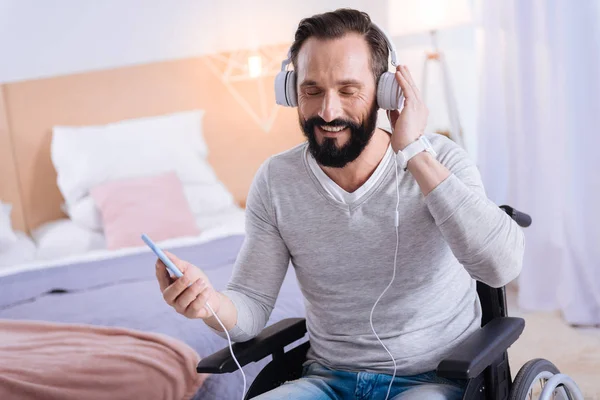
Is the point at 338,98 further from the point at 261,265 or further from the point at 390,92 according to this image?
the point at 261,265

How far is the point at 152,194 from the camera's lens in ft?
10.5

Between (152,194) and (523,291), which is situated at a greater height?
(152,194)

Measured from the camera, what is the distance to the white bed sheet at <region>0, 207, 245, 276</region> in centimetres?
277

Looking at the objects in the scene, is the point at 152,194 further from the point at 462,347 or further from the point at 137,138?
the point at 462,347

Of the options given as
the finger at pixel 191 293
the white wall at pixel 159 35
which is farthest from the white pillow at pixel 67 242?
the finger at pixel 191 293

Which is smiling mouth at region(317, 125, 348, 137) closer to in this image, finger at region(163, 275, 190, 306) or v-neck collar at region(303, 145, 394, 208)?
v-neck collar at region(303, 145, 394, 208)

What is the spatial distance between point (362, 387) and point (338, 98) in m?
0.58

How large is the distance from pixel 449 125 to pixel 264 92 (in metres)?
0.98

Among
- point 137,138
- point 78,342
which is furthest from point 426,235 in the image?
point 137,138

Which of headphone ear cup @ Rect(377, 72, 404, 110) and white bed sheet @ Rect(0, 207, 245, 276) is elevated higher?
headphone ear cup @ Rect(377, 72, 404, 110)

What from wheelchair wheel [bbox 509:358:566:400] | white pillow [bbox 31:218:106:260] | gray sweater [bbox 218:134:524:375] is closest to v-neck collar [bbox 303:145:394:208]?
gray sweater [bbox 218:134:524:375]

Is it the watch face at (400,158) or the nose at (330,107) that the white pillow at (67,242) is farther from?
the watch face at (400,158)

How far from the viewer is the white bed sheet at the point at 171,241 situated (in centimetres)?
277

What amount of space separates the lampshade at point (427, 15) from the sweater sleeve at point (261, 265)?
6.88 ft
